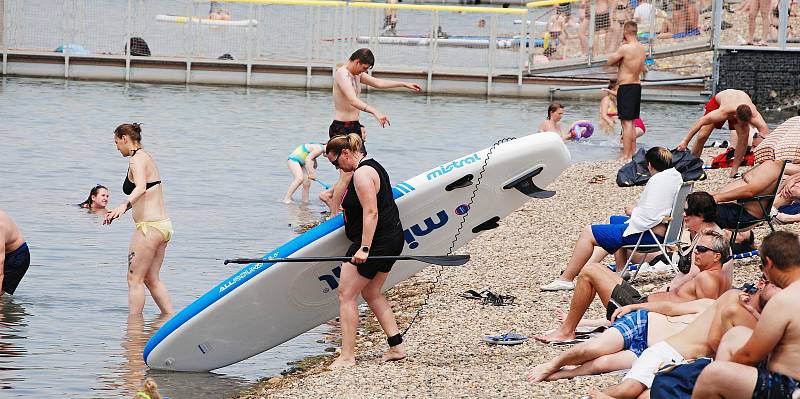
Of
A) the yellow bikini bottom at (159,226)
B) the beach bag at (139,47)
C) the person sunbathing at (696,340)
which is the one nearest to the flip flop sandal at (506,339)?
the person sunbathing at (696,340)

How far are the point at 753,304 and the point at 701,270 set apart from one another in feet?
4.51

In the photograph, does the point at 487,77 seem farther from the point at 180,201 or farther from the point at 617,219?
the point at 617,219

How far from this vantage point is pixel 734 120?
45.1ft

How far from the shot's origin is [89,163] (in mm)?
19547

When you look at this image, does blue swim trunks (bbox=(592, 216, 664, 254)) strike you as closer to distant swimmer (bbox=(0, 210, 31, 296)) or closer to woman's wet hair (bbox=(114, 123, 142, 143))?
woman's wet hair (bbox=(114, 123, 142, 143))

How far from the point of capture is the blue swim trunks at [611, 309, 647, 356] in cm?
705

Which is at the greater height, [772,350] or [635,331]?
[772,350]

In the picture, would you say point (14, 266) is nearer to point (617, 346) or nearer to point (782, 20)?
point (617, 346)

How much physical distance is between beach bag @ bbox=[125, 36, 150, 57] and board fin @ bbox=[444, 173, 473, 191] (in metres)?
21.7

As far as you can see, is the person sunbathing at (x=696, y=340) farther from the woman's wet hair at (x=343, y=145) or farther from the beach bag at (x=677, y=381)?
the woman's wet hair at (x=343, y=145)

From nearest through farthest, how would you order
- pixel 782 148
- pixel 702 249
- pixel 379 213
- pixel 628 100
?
pixel 702 249, pixel 379 213, pixel 782 148, pixel 628 100

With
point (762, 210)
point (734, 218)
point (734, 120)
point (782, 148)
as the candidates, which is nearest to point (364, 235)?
point (734, 218)

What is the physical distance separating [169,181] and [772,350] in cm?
1330

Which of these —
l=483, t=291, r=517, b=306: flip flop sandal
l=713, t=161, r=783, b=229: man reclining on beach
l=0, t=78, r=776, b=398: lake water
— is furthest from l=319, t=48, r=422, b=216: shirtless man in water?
l=713, t=161, r=783, b=229: man reclining on beach
